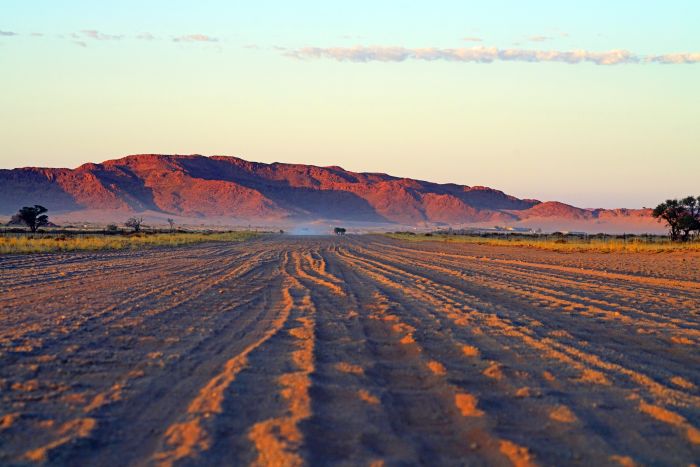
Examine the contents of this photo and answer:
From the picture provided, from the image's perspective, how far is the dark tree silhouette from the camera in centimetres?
5303

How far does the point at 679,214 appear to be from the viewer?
179 feet

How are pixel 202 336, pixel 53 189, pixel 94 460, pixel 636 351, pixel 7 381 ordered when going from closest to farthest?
pixel 94 460 < pixel 7 381 < pixel 636 351 < pixel 202 336 < pixel 53 189

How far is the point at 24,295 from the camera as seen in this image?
525 inches

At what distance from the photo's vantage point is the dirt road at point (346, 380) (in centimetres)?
437

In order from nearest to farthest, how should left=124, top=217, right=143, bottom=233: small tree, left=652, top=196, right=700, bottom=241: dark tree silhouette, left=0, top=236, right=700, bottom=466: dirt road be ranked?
left=0, top=236, right=700, bottom=466: dirt road, left=652, top=196, right=700, bottom=241: dark tree silhouette, left=124, top=217, right=143, bottom=233: small tree

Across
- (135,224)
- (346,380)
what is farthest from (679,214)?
(135,224)

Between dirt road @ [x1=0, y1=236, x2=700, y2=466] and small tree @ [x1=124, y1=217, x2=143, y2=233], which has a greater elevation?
dirt road @ [x1=0, y1=236, x2=700, y2=466]

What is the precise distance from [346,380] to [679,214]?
175ft

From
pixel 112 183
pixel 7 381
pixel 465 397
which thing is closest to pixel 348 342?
pixel 465 397

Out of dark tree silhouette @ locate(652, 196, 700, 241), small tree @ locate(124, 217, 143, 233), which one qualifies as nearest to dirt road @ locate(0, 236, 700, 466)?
dark tree silhouette @ locate(652, 196, 700, 241)

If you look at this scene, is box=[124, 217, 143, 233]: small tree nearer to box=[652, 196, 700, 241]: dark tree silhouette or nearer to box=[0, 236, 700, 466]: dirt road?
box=[652, 196, 700, 241]: dark tree silhouette

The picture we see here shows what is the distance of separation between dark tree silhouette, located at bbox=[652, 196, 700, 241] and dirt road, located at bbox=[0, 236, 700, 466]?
43.3 m

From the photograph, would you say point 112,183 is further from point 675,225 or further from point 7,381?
point 7,381

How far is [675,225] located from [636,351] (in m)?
49.5
